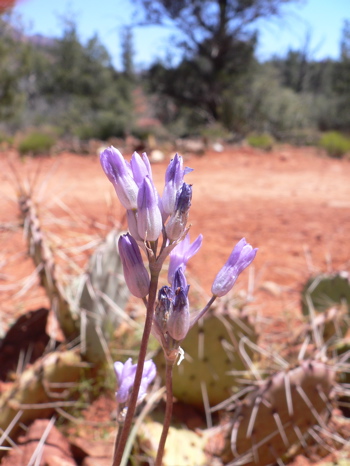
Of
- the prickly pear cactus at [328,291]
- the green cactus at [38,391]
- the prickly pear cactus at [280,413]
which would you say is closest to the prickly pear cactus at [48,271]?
the green cactus at [38,391]

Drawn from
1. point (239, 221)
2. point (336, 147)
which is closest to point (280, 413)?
point (239, 221)

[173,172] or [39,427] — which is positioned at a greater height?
[173,172]

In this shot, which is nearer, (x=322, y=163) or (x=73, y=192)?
(x=73, y=192)

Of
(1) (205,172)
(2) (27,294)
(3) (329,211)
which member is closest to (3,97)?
(1) (205,172)

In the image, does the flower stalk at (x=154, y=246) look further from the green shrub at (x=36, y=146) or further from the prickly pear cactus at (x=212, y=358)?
the green shrub at (x=36, y=146)

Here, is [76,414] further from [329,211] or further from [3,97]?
[3,97]

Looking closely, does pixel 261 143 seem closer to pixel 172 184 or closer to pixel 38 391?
pixel 38 391
